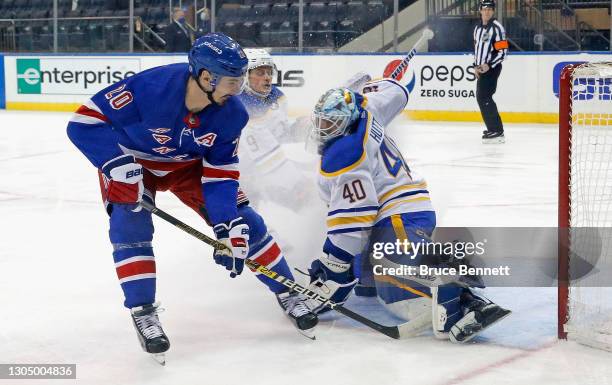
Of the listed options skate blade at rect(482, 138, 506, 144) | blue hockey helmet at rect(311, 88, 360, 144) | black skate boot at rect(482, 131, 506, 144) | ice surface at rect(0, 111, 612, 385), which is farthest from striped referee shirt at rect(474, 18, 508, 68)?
blue hockey helmet at rect(311, 88, 360, 144)

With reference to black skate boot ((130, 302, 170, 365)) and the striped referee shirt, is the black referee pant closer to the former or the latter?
the striped referee shirt

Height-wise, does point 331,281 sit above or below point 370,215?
below

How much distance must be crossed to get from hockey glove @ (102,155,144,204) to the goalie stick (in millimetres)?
74

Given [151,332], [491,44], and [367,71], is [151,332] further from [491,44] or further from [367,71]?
[367,71]

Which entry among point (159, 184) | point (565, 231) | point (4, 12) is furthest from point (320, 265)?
A: point (4, 12)

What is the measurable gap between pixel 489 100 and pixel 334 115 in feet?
19.2

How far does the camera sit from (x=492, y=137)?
316 inches

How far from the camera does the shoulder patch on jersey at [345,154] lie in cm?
256

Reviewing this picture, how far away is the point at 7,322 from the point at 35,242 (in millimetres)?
1255

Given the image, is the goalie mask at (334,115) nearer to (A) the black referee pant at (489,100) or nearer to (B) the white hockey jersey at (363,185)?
(B) the white hockey jersey at (363,185)

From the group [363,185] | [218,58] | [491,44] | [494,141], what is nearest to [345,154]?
[363,185]

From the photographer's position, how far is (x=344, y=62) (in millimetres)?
10516

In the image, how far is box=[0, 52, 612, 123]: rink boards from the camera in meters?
9.56

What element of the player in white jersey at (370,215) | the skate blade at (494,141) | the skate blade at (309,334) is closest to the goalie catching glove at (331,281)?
the player in white jersey at (370,215)
